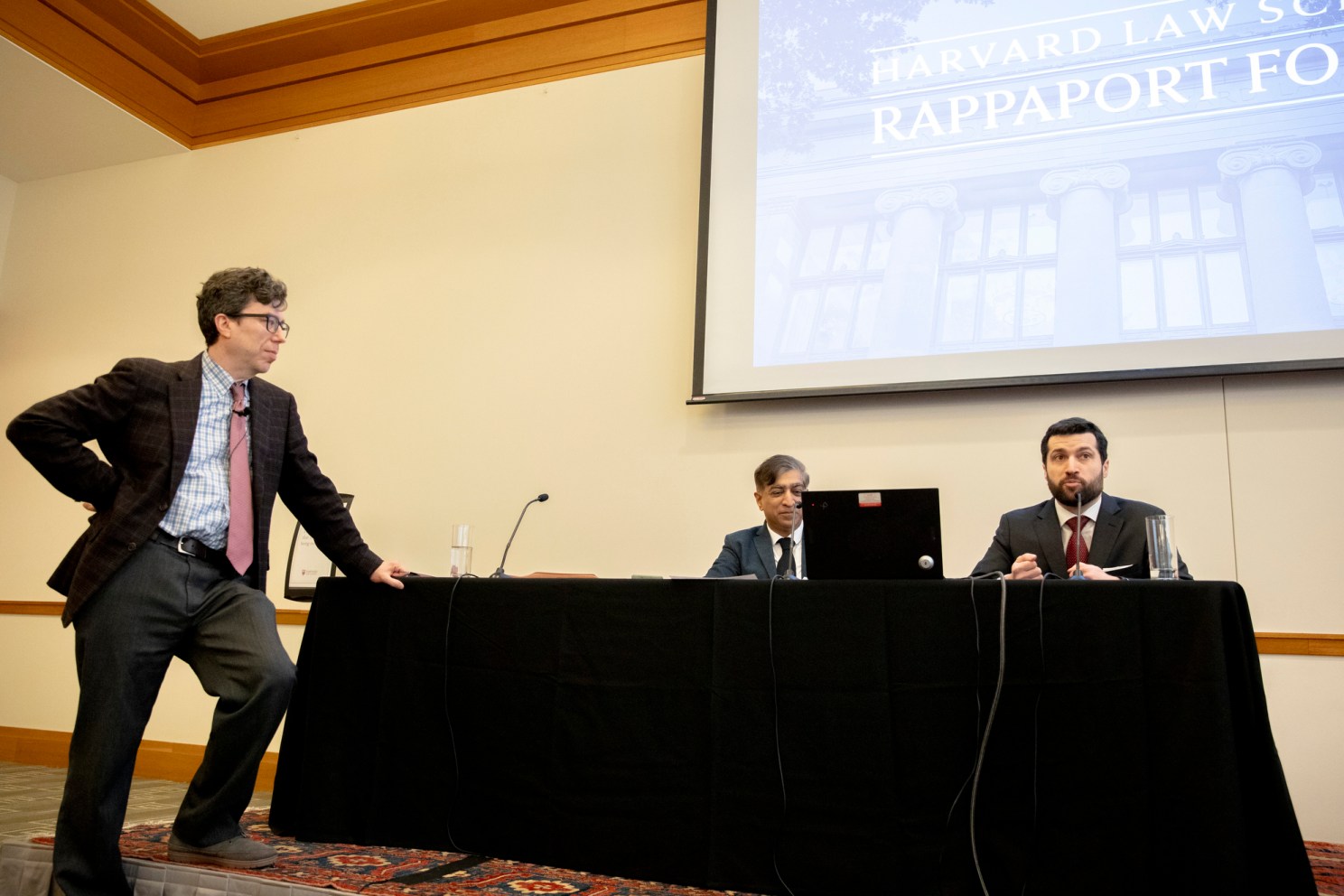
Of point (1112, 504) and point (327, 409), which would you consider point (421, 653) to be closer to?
point (1112, 504)

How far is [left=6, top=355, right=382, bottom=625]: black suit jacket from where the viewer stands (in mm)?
2145

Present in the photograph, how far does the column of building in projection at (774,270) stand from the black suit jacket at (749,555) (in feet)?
2.72

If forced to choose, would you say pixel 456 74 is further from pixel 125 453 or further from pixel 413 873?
pixel 413 873

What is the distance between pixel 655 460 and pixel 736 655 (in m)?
1.83

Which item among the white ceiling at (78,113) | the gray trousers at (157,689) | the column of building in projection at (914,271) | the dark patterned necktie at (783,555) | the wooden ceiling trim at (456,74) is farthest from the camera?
the white ceiling at (78,113)

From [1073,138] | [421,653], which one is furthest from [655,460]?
[1073,138]

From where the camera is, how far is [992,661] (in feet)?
6.79

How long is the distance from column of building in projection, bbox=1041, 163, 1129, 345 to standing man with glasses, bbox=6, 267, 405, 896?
2638 mm

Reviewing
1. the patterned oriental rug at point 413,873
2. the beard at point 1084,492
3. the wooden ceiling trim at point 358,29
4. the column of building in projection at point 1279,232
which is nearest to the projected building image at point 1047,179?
the column of building in projection at point 1279,232

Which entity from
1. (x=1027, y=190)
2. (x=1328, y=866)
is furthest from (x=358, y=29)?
(x=1328, y=866)

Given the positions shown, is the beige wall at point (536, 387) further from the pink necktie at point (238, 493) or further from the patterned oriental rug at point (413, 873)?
the pink necktie at point (238, 493)

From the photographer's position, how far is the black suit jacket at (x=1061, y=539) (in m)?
2.78

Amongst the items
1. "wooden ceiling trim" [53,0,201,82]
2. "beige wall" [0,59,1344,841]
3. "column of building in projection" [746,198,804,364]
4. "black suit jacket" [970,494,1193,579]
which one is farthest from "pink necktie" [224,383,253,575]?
"wooden ceiling trim" [53,0,201,82]

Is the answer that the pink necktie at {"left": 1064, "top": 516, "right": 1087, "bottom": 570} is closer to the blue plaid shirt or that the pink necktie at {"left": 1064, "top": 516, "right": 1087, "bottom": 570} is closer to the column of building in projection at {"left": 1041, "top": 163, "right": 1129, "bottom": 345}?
the column of building in projection at {"left": 1041, "top": 163, "right": 1129, "bottom": 345}
